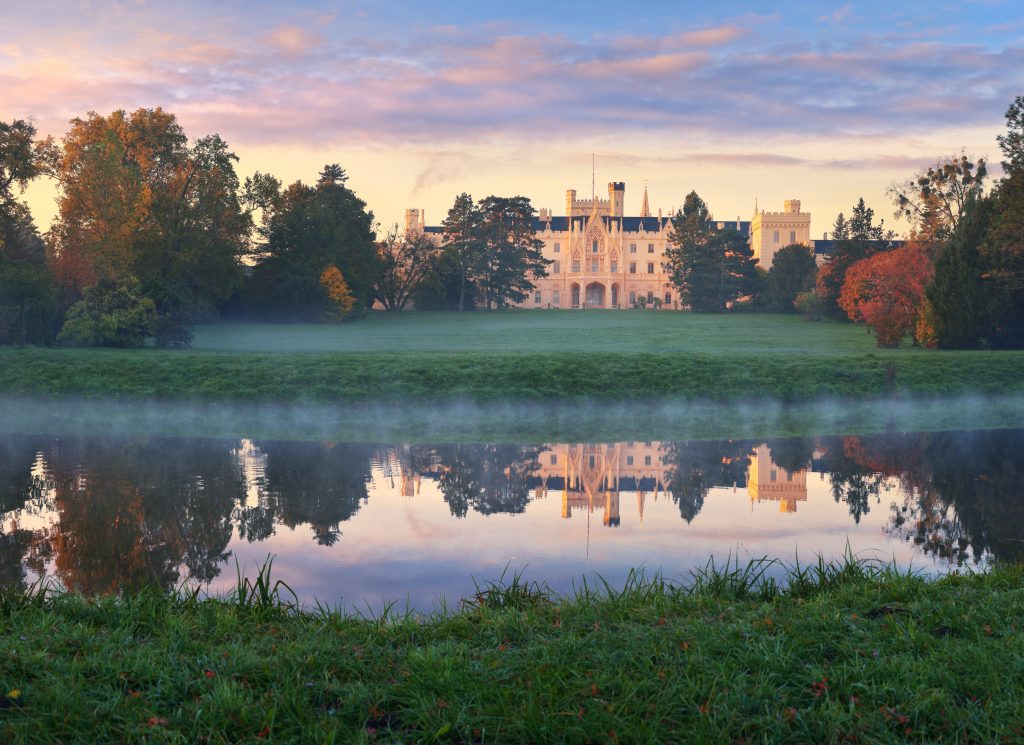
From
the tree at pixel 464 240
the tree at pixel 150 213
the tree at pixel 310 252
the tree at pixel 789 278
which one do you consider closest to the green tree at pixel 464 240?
the tree at pixel 464 240

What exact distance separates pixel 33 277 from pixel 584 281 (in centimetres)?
8598

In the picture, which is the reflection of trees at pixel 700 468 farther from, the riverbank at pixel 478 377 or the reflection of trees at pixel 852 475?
the riverbank at pixel 478 377

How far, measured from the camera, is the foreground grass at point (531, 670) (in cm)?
363

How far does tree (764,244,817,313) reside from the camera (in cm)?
7062

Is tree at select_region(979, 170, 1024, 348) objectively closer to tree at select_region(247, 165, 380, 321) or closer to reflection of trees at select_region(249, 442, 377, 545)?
reflection of trees at select_region(249, 442, 377, 545)

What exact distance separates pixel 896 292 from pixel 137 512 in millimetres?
33669

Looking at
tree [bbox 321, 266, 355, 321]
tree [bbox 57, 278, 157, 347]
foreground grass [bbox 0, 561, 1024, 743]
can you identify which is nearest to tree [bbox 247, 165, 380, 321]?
tree [bbox 321, 266, 355, 321]

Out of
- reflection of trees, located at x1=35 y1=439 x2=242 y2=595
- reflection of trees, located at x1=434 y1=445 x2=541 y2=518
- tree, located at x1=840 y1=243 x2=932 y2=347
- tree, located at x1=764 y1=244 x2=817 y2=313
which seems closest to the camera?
reflection of trees, located at x1=35 y1=439 x2=242 y2=595

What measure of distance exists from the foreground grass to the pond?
110cm

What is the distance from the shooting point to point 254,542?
7.41m

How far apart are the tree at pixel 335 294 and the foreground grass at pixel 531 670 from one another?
50753 millimetres

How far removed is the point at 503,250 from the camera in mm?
78562

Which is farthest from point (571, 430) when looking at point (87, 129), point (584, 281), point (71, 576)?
point (584, 281)

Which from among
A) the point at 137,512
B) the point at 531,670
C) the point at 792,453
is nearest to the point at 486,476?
the point at 137,512
